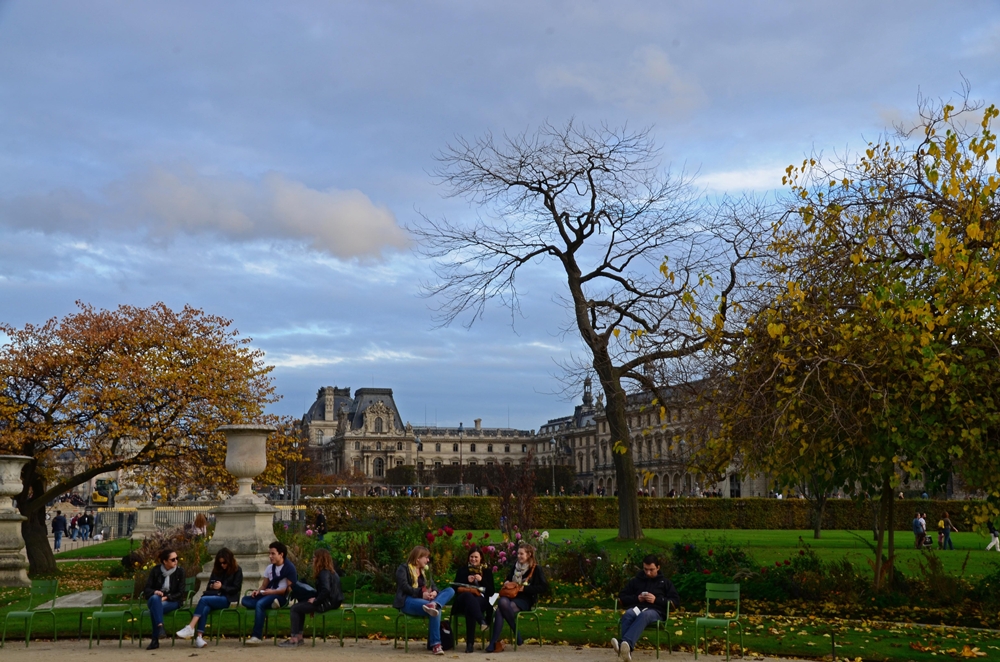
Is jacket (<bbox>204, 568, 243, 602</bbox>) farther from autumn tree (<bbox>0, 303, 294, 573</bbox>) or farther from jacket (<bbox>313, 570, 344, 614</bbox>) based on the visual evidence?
autumn tree (<bbox>0, 303, 294, 573</bbox>)

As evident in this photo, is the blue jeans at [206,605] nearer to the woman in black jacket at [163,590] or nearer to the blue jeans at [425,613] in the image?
the woman in black jacket at [163,590]

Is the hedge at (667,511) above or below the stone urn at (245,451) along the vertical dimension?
below

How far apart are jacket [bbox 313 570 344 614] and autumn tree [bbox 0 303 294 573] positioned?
9.51 meters

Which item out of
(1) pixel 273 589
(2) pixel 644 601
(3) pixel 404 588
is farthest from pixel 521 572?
(1) pixel 273 589

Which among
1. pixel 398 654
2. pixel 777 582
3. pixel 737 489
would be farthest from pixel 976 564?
pixel 737 489

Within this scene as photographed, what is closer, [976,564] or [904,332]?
[904,332]

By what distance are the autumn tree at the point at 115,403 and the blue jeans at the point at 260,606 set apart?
352 inches

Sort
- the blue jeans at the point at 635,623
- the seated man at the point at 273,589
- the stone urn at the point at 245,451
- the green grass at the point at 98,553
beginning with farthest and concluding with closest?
1. the green grass at the point at 98,553
2. the stone urn at the point at 245,451
3. the seated man at the point at 273,589
4. the blue jeans at the point at 635,623

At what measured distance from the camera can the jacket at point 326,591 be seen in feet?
32.1

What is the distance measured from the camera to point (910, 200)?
38.4 ft

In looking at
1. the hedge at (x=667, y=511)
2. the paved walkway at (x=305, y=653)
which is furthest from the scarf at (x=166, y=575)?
the hedge at (x=667, y=511)

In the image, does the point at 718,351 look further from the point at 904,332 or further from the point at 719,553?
the point at 719,553

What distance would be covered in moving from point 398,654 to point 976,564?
16.4 m

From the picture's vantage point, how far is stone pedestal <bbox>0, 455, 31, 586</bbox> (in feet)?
51.5
